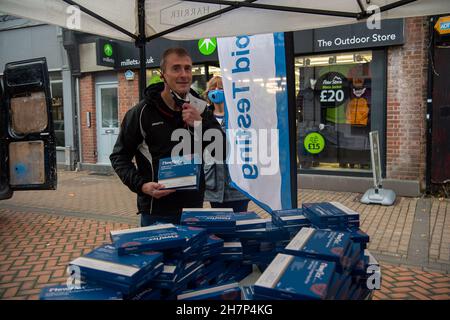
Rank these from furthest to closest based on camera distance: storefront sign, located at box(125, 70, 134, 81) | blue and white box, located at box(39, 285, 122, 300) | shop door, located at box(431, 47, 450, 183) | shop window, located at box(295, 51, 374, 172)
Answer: storefront sign, located at box(125, 70, 134, 81) → shop window, located at box(295, 51, 374, 172) → shop door, located at box(431, 47, 450, 183) → blue and white box, located at box(39, 285, 122, 300)

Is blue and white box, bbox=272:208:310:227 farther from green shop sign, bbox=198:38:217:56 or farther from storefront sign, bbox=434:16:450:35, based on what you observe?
green shop sign, bbox=198:38:217:56

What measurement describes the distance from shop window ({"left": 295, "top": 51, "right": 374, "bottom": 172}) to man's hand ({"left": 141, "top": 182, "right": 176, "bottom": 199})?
7.52 meters

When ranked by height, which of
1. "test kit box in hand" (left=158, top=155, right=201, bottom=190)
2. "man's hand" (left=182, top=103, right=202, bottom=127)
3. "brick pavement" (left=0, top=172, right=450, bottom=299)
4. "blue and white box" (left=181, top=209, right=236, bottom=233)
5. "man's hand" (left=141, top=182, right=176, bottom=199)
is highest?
"man's hand" (left=182, top=103, right=202, bottom=127)

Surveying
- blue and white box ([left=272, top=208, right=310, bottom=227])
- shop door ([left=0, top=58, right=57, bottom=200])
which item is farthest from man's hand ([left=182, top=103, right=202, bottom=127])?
shop door ([left=0, top=58, right=57, bottom=200])

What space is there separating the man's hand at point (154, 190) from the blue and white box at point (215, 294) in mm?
866

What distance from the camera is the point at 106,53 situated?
11781mm

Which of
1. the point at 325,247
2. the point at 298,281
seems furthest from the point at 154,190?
the point at 298,281

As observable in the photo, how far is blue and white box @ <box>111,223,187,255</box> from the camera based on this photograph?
1.87 m

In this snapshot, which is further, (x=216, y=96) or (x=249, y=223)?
(x=216, y=96)

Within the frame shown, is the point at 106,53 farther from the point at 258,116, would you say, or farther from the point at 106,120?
the point at 258,116

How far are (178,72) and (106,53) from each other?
32.0 feet

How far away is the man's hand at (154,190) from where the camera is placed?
2.63 m

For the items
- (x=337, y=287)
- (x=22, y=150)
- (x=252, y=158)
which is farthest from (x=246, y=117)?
(x=22, y=150)

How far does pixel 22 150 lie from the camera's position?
253 inches
